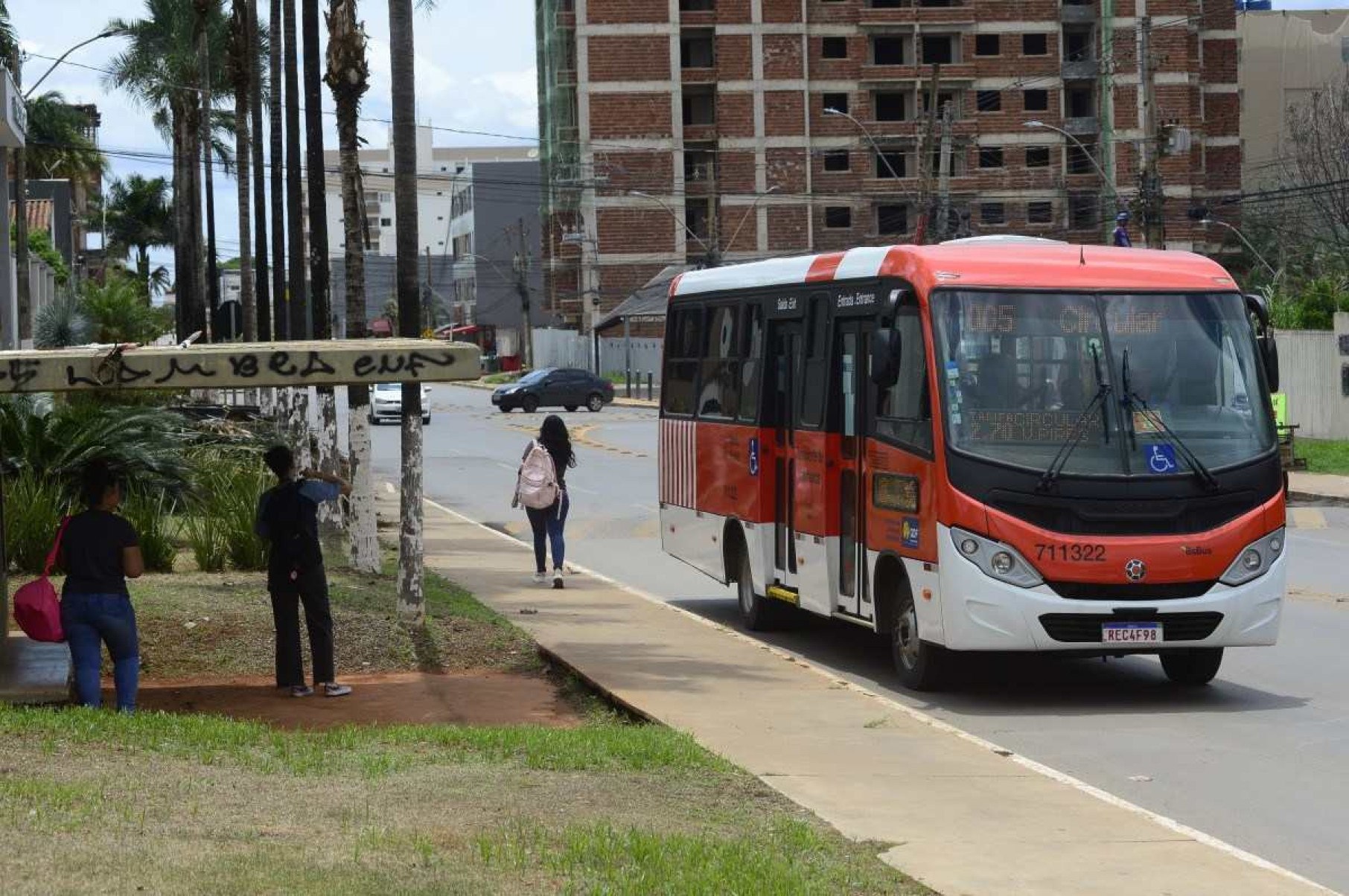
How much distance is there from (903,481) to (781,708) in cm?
203

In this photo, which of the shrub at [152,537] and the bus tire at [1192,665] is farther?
the shrub at [152,537]

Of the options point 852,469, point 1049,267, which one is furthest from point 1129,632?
point 852,469

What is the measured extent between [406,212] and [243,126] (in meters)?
20.1

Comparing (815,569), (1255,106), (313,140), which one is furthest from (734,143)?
(815,569)

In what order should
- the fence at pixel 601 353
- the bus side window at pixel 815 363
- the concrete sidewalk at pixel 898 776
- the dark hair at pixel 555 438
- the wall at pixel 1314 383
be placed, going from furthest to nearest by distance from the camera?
the fence at pixel 601 353 < the wall at pixel 1314 383 < the dark hair at pixel 555 438 < the bus side window at pixel 815 363 < the concrete sidewalk at pixel 898 776

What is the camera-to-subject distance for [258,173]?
114 ft

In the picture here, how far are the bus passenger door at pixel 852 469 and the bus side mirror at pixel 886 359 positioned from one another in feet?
3.33

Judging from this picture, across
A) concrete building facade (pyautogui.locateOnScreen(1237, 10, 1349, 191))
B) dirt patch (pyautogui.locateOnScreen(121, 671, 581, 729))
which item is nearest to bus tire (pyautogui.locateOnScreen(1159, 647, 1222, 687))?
dirt patch (pyautogui.locateOnScreen(121, 671, 581, 729))

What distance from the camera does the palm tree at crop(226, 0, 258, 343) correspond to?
34.3 meters

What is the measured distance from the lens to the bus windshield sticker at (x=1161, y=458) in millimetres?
12625

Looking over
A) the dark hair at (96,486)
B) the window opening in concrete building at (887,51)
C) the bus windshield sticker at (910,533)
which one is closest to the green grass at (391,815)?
the dark hair at (96,486)

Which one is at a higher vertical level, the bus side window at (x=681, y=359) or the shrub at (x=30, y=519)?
the bus side window at (x=681, y=359)

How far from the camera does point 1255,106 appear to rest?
4281 inches

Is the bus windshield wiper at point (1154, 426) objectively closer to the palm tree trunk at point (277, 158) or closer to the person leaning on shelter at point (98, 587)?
the person leaning on shelter at point (98, 587)
